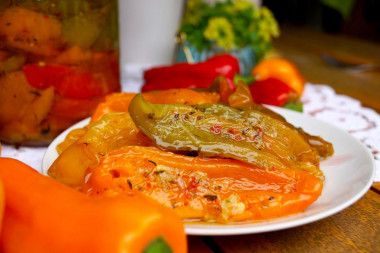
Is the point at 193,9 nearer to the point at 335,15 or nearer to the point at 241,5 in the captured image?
the point at 241,5

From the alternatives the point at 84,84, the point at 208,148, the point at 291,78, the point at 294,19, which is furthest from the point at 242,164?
the point at 294,19

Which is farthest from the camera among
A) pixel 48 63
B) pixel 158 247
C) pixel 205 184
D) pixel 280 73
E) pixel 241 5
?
pixel 241 5

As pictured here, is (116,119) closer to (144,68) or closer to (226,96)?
(226,96)

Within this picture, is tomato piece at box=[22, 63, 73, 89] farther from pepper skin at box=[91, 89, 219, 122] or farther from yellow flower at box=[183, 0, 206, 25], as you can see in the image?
yellow flower at box=[183, 0, 206, 25]

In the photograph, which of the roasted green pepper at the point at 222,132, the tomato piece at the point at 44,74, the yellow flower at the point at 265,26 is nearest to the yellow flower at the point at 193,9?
the yellow flower at the point at 265,26

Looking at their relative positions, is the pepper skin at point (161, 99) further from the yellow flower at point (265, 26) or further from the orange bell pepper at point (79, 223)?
the yellow flower at point (265, 26)

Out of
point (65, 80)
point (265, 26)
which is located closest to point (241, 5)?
point (265, 26)

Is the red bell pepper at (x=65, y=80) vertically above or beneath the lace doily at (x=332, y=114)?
above
